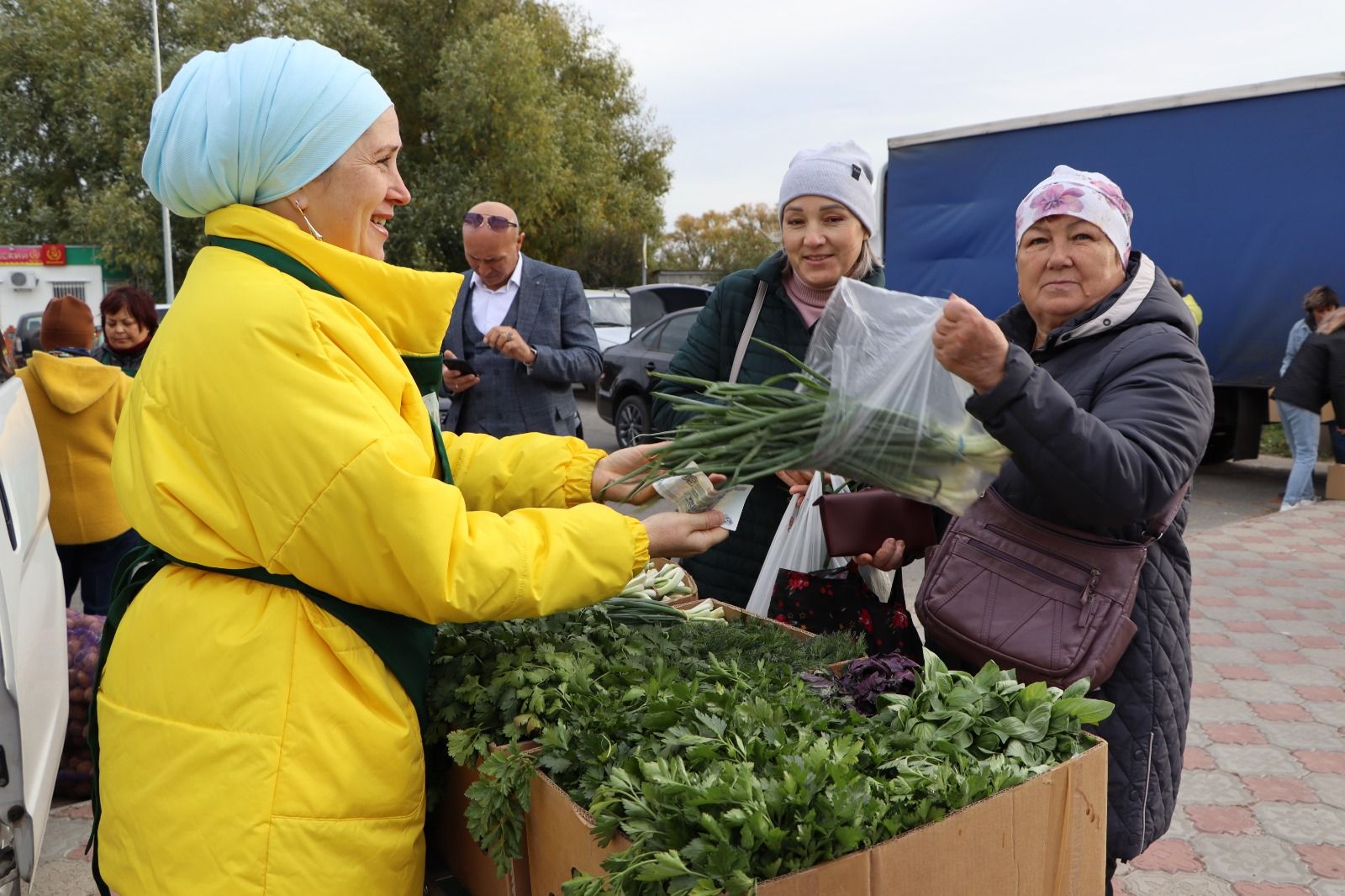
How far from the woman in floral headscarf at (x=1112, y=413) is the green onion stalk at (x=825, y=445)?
129 millimetres

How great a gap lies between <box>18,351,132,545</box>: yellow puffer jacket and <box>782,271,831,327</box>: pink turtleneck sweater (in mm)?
3090

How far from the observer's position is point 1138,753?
196 centimetres

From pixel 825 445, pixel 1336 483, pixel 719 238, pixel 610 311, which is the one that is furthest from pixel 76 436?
pixel 719 238

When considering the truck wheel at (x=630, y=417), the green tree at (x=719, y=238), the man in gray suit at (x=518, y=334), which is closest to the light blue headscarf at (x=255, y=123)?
the man in gray suit at (x=518, y=334)

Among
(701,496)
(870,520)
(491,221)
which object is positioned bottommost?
(870,520)

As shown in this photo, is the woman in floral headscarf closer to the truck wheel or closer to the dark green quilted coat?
the dark green quilted coat

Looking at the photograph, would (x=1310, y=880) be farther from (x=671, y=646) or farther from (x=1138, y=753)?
(x=671, y=646)

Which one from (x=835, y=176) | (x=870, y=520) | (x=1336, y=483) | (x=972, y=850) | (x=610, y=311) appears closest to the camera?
(x=972, y=850)

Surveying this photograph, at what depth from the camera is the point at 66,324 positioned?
522 centimetres

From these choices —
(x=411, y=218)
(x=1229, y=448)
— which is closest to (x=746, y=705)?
(x=1229, y=448)

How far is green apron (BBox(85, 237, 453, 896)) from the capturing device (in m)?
1.50

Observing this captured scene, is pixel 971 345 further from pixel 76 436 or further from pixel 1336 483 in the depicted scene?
pixel 1336 483

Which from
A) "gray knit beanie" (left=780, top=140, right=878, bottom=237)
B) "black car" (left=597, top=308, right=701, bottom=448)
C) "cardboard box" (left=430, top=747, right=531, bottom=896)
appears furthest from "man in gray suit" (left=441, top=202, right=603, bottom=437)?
"black car" (left=597, top=308, right=701, bottom=448)

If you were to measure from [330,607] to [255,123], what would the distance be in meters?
0.72
